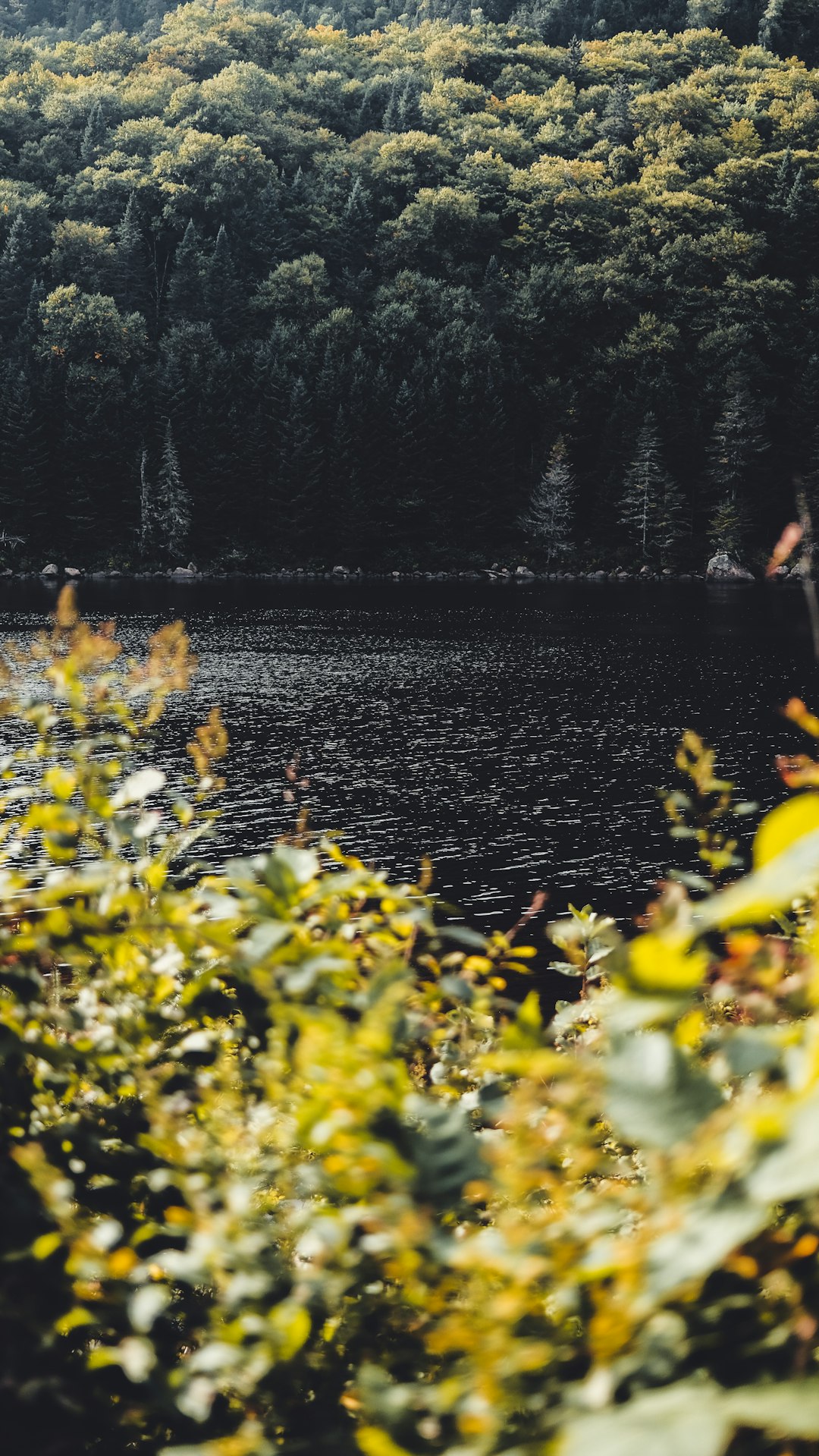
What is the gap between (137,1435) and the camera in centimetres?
247

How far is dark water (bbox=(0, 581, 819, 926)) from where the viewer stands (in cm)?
2034

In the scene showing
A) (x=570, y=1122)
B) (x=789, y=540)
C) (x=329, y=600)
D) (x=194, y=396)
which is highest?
(x=789, y=540)

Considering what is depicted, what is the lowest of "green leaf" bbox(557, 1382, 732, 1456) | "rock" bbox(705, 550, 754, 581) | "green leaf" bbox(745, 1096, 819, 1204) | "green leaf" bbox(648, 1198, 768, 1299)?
"rock" bbox(705, 550, 754, 581)

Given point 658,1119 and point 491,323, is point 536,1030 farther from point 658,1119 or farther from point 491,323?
point 491,323

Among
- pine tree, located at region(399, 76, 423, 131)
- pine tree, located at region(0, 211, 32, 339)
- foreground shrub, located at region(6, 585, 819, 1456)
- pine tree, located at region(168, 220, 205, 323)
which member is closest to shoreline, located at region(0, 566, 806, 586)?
pine tree, located at region(168, 220, 205, 323)

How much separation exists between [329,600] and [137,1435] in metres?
66.0

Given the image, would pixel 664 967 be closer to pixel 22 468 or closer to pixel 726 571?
pixel 22 468

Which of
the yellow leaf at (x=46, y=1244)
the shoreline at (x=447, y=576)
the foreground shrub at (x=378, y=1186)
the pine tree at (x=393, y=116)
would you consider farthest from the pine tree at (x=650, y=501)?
the yellow leaf at (x=46, y=1244)

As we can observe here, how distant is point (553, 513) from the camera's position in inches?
3425

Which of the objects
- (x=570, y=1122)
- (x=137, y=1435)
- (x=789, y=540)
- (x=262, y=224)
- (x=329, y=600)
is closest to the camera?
(x=570, y=1122)

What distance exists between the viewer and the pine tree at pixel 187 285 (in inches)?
3809

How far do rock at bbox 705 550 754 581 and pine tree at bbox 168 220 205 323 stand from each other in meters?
51.5

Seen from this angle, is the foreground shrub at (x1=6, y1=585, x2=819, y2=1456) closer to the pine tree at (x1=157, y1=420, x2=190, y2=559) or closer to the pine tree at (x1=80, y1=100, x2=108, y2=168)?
the pine tree at (x1=157, y1=420, x2=190, y2=559)

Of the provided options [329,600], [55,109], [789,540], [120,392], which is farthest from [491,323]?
[789,540]
